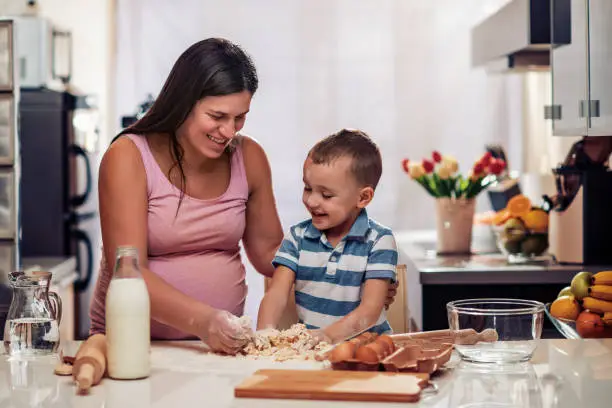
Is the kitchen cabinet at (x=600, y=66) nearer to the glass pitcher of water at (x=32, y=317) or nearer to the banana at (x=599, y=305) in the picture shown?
the banana at (x=599, y=305)

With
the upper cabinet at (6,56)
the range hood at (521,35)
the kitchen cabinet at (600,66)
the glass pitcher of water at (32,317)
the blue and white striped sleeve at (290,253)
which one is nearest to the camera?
the glass pitcher of water at (32,317)

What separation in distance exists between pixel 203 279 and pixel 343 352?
0.72 m

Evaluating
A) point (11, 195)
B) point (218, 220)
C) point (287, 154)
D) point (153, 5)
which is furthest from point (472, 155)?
point (218, 220)

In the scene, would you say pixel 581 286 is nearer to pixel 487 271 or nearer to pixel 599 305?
pixel 599 305

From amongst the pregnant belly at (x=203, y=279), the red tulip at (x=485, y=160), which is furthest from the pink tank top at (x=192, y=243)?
the red tulip at (x=485, y=160)

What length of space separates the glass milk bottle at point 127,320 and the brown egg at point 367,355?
36 cm

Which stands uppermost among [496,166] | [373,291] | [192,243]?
[496,166]

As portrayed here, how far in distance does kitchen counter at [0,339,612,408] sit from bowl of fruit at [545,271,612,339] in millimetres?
126

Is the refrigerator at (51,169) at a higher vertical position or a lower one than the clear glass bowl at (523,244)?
higher

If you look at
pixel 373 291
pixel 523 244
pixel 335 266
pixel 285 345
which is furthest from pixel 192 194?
pixel 523 244

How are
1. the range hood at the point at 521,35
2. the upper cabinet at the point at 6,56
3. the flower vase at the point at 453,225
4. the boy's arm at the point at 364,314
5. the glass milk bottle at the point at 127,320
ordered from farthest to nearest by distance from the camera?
the flower vase at the point at 453,225, the upper cabinet at the point at 6,56, the range hood at the point at 521,35, the boy's arm at the point at 364,314, the glass milk bottle at the point at 127,320

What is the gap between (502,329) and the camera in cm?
171

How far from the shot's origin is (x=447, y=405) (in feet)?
4.95

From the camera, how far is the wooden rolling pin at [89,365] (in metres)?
1.57
